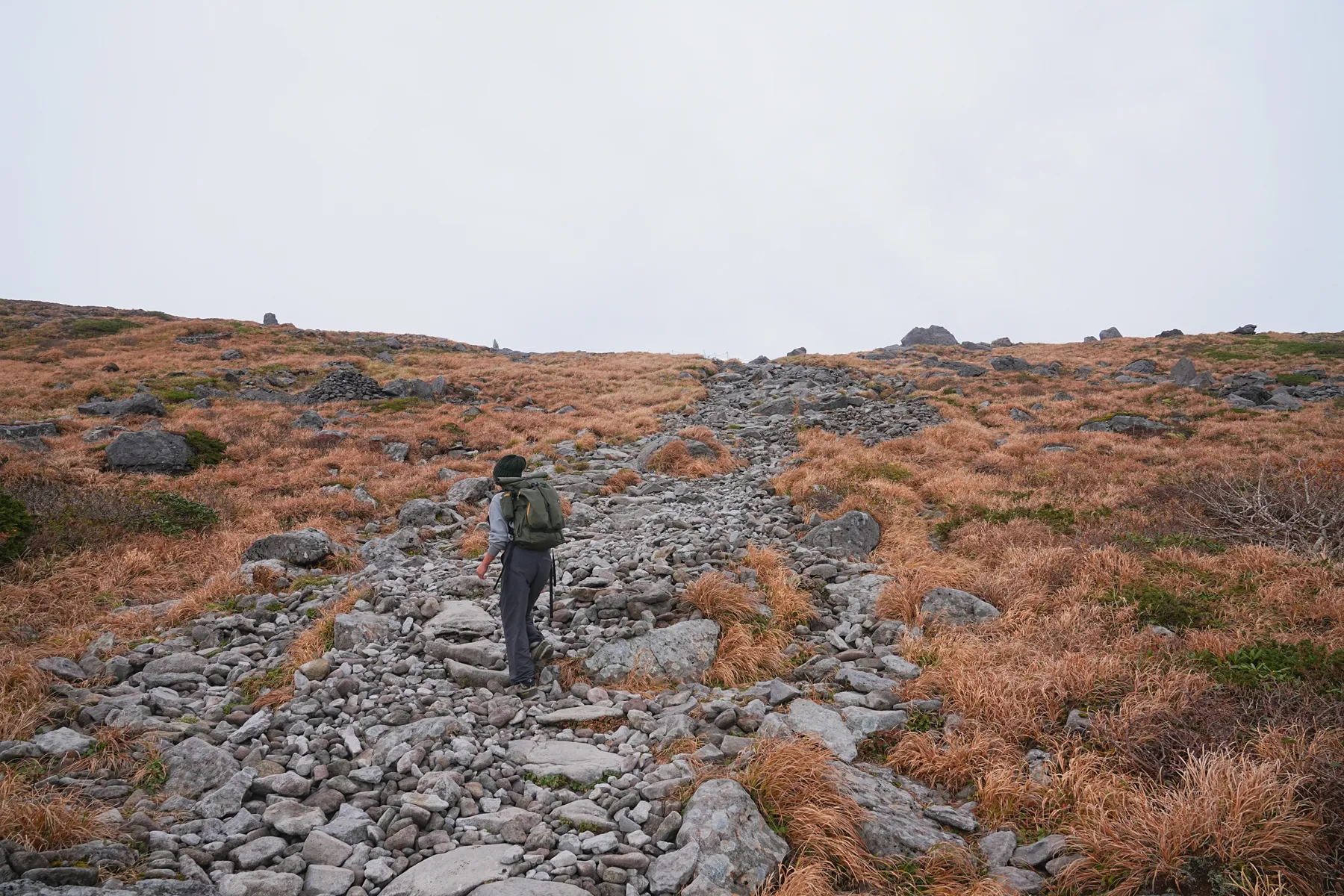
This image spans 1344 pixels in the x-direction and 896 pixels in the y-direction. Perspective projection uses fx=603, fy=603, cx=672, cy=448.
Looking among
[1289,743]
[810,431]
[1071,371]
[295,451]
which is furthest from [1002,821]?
[1071,371]

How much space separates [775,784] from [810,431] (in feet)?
57.9

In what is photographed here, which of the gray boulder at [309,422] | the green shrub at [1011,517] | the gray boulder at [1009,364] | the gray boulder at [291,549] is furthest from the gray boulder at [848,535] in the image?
the gray boulder at [1009,364]

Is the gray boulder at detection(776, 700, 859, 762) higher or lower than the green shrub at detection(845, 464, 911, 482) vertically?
lower

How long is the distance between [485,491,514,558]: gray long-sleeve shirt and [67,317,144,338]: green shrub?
59.5 meters

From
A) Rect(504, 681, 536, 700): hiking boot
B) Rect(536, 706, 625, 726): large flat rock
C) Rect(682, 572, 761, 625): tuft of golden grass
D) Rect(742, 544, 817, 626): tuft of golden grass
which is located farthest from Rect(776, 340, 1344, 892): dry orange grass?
Rect(504, 681, 536, 700): hiking boot

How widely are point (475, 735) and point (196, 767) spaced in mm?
2360

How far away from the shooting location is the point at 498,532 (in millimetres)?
7340

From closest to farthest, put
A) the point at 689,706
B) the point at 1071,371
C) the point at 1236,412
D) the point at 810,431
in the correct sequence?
the point at 689,706
the point at 810,431
the point at 1236,412
the point at 1071,371

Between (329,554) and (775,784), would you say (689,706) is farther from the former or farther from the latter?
(329,554)

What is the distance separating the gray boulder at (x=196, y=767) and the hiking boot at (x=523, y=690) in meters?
2.59

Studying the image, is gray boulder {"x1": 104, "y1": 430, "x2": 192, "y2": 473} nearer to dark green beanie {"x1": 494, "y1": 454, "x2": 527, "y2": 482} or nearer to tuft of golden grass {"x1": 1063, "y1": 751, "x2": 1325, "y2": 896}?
dark green beanie {"x1": 494, "y1": 454, "x2": 527, "y2": 482}

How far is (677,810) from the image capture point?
480 centimetres

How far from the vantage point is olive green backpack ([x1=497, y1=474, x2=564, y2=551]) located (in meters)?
7.17

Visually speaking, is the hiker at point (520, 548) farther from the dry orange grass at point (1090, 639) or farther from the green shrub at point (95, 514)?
→ the green shrub at point (95, 514)
